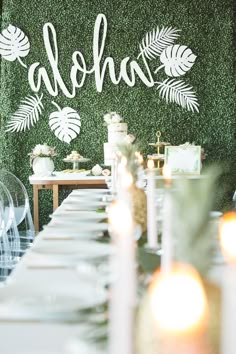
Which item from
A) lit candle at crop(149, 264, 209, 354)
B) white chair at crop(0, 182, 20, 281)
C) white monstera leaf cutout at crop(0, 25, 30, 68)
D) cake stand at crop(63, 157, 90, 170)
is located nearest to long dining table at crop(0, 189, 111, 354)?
lit candle at crop(149, 264, 209, 354)

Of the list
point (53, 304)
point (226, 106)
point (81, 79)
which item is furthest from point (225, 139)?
point (53, 304)

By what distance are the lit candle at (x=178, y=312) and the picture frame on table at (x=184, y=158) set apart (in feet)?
20.7

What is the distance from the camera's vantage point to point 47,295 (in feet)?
6.73

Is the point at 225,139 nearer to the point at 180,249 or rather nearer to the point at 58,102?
the point at 58,102

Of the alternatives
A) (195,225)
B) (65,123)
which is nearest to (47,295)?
(195,225)

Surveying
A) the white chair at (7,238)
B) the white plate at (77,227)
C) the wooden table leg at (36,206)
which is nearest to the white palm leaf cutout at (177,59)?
the wooden table leg at (36,206)

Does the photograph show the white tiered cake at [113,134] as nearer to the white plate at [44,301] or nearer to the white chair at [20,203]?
the white chair at [20,203]

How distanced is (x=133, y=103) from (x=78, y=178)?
4.06ft

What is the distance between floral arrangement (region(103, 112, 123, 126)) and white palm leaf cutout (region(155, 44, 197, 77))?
821 mm

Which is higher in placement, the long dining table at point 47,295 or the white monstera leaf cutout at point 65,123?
the white monstera leaf cutout at point 65,123

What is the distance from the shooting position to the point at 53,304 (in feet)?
6.34

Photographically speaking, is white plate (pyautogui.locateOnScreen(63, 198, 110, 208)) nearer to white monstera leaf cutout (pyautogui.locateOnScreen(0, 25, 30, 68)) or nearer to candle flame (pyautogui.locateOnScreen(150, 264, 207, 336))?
white monstera leaf cutout (pyautogui.locateOnScreen(0, 25, 30, 68))

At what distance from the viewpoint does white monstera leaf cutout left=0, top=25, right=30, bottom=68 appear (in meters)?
7.81

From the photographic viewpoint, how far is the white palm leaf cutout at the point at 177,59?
7.76 m
